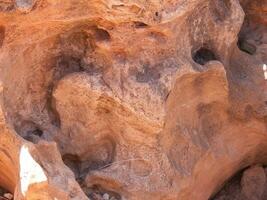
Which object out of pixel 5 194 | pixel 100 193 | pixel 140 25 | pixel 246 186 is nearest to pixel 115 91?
pixel 140 25

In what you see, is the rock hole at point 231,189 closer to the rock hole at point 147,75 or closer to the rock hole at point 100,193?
the rock hole at point 100,193

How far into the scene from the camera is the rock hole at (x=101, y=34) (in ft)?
6.27

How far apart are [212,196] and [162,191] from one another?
0.51m

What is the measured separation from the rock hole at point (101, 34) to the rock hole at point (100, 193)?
428 millimetres

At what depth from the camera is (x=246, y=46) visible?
229cm

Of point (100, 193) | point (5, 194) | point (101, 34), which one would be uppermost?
point (101, 34)

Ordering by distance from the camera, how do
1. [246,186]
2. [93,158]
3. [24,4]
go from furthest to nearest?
[246,186], [93,158], [24,4]

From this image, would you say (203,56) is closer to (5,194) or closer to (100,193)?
(100,193)

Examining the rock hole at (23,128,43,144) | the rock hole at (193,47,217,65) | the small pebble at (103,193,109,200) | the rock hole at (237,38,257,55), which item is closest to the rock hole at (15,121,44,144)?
the rock hole at (23,128,43,144)

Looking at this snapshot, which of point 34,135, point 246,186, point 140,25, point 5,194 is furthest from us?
point 246,186

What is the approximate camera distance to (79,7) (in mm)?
1836

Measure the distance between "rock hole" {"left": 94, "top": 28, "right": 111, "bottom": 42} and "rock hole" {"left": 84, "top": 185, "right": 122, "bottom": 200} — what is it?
1.40 ft

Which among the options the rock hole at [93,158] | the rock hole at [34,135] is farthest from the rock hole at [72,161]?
the rock hole at [34,135]

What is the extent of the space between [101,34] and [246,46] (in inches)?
23.2
